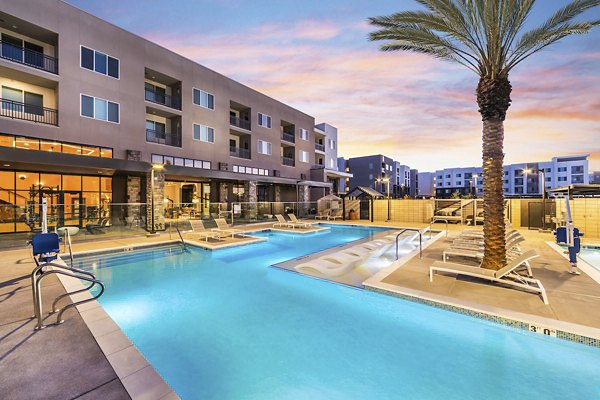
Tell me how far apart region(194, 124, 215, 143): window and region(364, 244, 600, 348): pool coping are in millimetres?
20792

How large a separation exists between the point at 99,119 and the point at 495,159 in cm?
2057

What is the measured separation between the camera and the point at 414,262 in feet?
26.6

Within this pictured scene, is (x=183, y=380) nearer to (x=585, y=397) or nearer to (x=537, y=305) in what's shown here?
(x=585, y=397)

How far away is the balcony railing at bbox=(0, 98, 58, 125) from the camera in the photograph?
1452 cm

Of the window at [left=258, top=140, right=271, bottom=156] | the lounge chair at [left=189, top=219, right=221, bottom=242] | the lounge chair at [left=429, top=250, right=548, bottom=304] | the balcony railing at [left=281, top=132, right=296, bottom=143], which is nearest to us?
the lounge chair at [left=429, top=250, right=548, bottom=304]

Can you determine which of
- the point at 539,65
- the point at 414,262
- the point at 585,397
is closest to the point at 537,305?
the point at 585,397

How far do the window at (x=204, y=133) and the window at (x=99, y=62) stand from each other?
640cm

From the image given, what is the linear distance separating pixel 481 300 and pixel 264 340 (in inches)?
161

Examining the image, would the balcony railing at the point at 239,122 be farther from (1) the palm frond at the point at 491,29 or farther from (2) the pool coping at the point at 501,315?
(2) the pool coping at the point at 501,315

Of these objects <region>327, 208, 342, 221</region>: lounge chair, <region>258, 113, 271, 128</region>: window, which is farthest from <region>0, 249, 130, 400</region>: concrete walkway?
<region>258, 113, 271, 128</region>: window

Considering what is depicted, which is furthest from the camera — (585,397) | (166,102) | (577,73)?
(166,102)

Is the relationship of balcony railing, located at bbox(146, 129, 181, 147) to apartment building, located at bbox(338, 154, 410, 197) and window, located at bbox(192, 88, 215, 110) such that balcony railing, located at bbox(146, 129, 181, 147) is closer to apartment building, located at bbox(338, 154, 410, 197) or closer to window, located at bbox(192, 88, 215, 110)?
window, located at bbox(192, 88, 215, 110)

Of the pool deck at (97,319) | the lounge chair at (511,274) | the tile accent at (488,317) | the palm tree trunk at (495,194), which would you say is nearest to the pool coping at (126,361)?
the pool deck at (97,319)

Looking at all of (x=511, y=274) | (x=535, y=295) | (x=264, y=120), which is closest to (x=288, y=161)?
(x=264, y=120)
